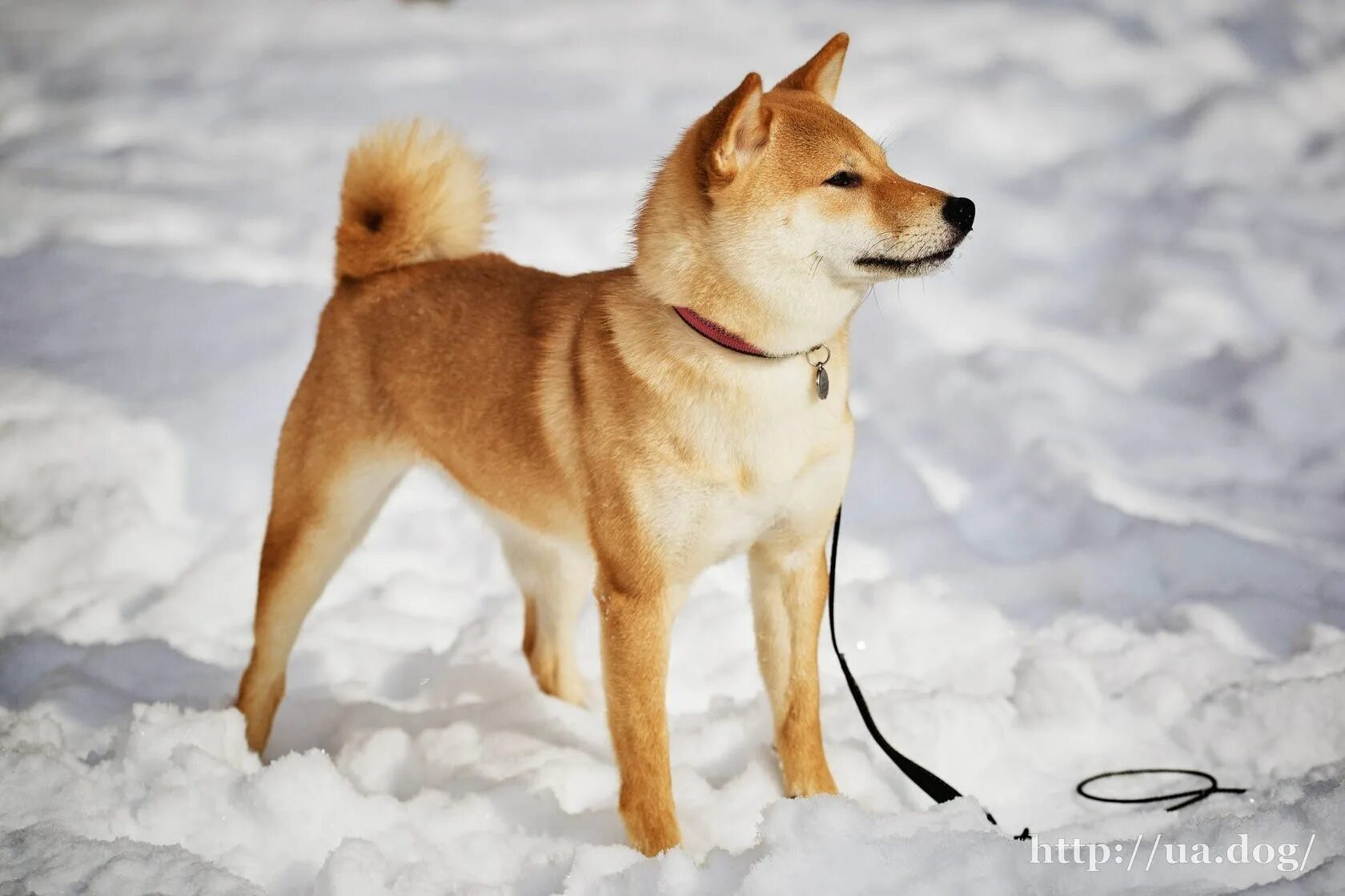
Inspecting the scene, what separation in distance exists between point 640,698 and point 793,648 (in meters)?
0.41

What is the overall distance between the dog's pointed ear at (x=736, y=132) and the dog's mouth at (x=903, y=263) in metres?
0.30

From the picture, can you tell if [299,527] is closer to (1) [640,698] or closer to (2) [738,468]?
(1) [640,698]

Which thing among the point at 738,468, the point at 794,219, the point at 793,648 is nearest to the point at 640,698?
the point at 793,648

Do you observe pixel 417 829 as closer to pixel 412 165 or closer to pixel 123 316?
pixel 412 165

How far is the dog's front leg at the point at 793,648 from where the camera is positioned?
2.41 meters

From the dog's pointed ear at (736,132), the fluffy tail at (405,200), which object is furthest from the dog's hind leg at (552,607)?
the dog's pointed ear at (736,132)

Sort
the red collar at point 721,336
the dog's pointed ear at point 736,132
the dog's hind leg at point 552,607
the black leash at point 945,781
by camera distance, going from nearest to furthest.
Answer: the dog's pointed ear at point 736,132 < the red collar at point 721,336 < the black leash at point 945,781 < the dog's hind leg at point 552,607

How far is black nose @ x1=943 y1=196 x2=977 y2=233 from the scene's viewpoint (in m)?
2.06

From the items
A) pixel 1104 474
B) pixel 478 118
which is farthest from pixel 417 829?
pixel 478 118

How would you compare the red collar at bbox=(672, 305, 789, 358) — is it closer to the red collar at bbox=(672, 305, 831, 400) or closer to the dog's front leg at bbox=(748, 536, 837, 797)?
the red collar at bbox=(672, 305, 831, 400)

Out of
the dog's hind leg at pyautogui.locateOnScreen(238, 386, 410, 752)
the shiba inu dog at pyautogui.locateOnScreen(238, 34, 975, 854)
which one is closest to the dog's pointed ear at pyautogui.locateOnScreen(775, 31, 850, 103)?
the shiba inu dog at pyautogui.locateOnScreen(238, 34, 975, 854)

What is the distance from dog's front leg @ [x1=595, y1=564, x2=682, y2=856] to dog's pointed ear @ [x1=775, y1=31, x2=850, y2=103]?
1.17 metres

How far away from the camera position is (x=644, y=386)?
224 cm

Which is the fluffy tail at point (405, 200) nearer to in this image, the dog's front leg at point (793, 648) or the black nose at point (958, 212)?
the dog's front leg at point (793, 648)
